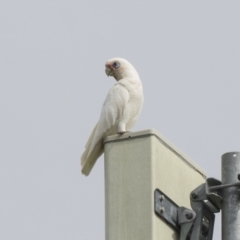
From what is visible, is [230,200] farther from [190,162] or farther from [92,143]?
[92,143]

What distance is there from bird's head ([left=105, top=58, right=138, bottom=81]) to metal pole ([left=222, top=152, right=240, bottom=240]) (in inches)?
157

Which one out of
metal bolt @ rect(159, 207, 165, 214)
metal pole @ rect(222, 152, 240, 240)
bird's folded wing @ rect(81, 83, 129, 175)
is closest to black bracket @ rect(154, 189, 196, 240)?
metal bolt @ rect(159, 207, 165, 214)

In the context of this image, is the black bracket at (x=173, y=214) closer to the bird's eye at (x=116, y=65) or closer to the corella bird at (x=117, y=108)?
the corella bird at (x=117, y=108)

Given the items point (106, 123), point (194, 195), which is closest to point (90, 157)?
point (106, 123)

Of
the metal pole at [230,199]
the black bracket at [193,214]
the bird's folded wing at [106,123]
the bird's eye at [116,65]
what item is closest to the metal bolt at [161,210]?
the black bracket at [193,214]

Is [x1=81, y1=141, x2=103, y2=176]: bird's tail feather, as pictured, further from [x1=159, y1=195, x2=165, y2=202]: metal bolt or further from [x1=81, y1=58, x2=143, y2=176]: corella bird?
[x1=159, y1=195, x2=165, y2=202]: metal bolt

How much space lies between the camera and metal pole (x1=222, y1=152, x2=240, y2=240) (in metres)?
4.54

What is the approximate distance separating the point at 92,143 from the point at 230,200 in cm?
309

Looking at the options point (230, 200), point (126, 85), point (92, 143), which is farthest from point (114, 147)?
point (126, 85)

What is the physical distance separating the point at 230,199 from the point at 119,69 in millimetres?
4347

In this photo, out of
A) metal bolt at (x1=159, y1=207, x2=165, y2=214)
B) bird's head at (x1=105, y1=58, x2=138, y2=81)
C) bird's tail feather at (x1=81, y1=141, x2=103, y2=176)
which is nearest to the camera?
metal bolt at (x1=159, y1=207, x2=165, y2=214)

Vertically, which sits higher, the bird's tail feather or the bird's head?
the bird's head

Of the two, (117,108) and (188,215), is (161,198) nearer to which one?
(188,215)

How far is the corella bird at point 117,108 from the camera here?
303 inches
